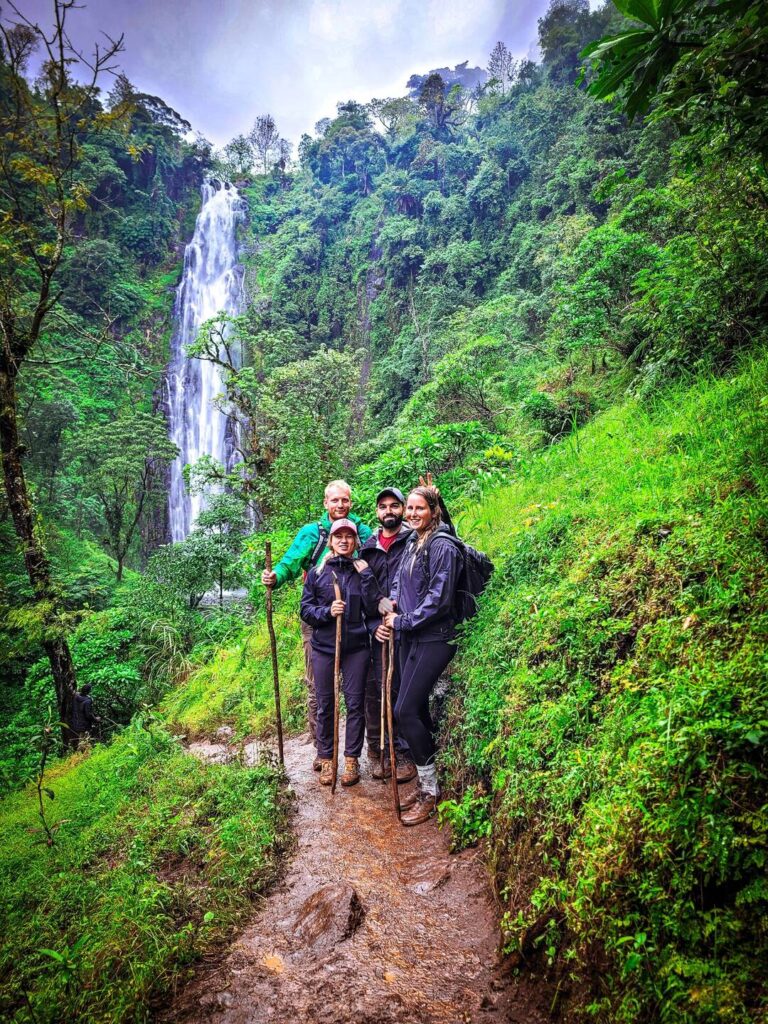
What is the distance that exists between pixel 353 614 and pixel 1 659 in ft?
16.0

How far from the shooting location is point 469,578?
421cm

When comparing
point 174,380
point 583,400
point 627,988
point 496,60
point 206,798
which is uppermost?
point 496,60

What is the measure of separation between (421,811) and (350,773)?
870 mm

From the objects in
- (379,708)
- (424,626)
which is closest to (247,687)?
(379,708)

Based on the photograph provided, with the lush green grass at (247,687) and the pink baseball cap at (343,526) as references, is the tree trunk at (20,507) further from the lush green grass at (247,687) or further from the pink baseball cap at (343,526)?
the pink baseball cap at (343,526)

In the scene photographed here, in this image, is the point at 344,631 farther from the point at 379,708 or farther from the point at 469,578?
the point at 469,578

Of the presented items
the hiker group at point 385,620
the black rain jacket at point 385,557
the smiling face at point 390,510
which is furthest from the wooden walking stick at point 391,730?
the smiling face at point 390,510

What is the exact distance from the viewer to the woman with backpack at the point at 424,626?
3826mm

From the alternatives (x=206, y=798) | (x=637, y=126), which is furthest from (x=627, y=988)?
(x=637, y=126)

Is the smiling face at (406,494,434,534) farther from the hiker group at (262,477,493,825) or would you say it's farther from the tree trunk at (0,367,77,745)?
the tree trunk at (0,367,77,745)

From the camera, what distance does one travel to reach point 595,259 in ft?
34.4

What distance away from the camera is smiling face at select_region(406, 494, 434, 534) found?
13.4ft

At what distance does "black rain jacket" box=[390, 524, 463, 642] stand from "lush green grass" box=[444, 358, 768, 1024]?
0.36 metres

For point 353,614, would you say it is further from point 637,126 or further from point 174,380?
point 174,380
